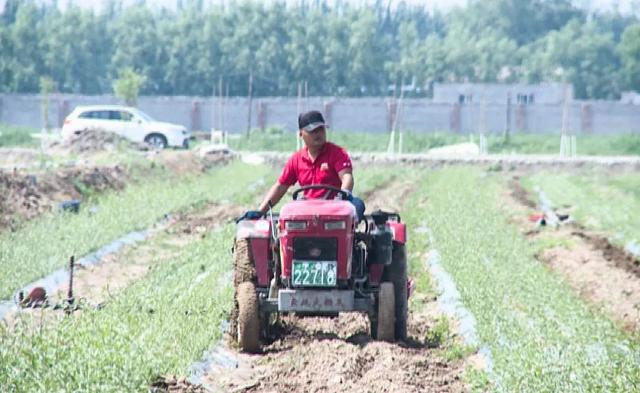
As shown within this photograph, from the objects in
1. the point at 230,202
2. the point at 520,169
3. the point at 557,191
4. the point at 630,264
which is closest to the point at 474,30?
the point at 520,169

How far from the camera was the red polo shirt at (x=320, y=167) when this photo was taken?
32.5ft

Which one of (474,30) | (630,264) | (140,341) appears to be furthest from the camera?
(474,30)

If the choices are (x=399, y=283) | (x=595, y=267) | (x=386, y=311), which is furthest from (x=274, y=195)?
(x=595, y=267)

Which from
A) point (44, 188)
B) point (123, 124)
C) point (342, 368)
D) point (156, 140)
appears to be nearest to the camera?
point (342, 368)

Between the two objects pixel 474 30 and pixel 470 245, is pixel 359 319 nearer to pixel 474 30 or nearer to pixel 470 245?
pixel 470 245

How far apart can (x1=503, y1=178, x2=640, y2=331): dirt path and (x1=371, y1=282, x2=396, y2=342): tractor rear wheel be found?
115 inches

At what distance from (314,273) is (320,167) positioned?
992mm

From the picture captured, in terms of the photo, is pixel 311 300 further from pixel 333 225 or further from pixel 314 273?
pixel 333 225

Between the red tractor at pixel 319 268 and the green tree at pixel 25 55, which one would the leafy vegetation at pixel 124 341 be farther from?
the green tree at pixel 25 55

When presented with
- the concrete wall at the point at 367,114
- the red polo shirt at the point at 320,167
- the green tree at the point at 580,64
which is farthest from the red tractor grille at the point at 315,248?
the green tree at the point at 580,64

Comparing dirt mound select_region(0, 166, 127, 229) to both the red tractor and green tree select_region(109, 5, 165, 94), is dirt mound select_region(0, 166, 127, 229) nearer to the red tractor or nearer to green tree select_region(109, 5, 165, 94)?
the red tractor

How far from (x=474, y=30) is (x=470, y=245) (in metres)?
89.2

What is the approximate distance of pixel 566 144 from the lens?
1925 inches

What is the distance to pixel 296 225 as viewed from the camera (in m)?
9.27
